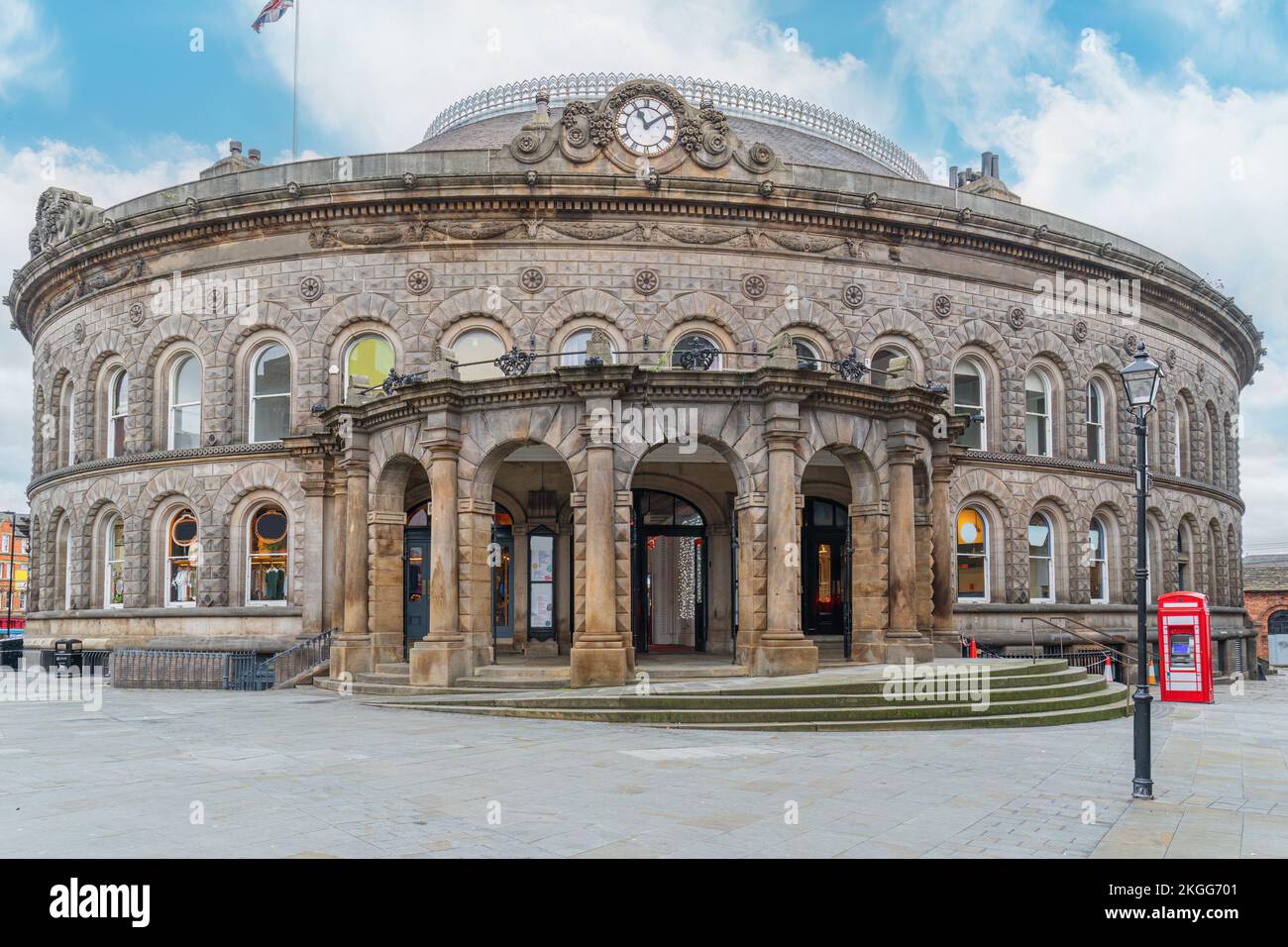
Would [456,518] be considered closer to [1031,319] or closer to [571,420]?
[571,420]

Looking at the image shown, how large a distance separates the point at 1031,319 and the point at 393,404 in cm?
1782

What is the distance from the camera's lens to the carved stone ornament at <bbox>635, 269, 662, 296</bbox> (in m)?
25.1

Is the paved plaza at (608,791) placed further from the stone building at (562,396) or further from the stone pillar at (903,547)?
the stone building at (562,396)

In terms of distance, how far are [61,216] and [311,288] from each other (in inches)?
358

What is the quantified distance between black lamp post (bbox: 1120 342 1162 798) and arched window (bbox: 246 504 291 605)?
66.8 ft

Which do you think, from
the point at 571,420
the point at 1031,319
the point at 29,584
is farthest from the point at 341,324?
the point at 1031,319

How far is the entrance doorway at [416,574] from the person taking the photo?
2562cm

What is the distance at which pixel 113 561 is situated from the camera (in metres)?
28.3

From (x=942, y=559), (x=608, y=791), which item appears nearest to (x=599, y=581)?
(x=608, y=791)

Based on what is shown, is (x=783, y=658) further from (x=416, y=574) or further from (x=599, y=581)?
(x=416, y=574)

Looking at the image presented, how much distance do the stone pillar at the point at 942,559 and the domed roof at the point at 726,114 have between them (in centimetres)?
1212

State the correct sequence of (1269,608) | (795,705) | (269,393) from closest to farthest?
1. (795,705)
2. (269,393)
3. (1269,608)

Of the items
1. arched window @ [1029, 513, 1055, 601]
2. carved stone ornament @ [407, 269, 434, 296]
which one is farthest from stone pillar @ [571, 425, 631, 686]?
arched window @ [1029, 513, 1055, 601]
